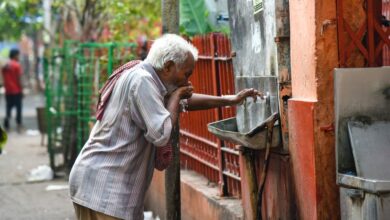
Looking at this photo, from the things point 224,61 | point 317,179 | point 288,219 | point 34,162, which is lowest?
point 34,162

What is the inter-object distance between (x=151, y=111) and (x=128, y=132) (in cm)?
21

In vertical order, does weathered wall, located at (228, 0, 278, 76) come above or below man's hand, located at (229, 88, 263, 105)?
above

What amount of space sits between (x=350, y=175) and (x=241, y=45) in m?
1.71

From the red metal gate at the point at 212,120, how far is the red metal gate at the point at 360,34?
1.90m

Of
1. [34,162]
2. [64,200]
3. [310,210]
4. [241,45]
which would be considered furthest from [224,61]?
[34,162]

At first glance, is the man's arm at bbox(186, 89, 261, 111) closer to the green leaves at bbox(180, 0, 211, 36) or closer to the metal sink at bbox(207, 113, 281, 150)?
the metal sink at bbox(207, 113, 281, 150)

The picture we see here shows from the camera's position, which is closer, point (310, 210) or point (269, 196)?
point (310, 210)

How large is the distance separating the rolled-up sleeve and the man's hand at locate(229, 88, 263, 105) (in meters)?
0.71

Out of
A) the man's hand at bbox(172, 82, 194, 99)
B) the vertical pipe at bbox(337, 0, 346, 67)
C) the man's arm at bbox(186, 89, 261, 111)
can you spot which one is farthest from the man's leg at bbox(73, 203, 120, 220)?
the vertical pipe at bbox(337, 0, 346, 67)

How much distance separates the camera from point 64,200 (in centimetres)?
875

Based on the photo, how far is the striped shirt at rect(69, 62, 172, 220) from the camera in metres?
3.73

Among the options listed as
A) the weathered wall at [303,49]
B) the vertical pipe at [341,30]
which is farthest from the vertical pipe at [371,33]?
the weathered wall at [303,49]

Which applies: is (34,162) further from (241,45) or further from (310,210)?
(310,210)

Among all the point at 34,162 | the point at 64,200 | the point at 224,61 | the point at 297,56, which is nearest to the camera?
the point at 297,56
